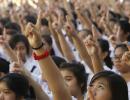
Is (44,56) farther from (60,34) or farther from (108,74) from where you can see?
(60,34)

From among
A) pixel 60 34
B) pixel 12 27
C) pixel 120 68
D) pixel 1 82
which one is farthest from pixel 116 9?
pixel 1 82

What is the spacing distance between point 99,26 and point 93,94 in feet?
11.7

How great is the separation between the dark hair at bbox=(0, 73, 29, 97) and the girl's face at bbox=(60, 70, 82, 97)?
0.26 m

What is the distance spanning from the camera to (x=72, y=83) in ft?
8.35

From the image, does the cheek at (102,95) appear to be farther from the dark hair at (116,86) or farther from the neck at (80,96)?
the neck at (80,96)

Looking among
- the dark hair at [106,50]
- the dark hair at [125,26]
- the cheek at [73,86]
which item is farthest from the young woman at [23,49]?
the dark hair at [125,26]

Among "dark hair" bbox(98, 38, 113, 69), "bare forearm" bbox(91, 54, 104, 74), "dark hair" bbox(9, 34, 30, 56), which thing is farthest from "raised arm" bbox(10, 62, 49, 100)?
"dark hair" bbox(9, 34, 30, 56)

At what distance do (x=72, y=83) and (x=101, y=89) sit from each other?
1.89 feet

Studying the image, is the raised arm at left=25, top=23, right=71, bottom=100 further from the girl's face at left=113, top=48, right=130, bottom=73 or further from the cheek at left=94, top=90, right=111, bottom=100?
the girl's face at left=113, top=48, right=130, bottom=73

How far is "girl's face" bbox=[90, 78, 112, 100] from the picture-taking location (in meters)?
1.94

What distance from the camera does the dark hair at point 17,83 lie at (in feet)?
7.70

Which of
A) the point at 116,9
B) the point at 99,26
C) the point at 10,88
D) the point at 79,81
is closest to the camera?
the point at 10,88

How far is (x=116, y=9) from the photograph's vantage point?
650 cm

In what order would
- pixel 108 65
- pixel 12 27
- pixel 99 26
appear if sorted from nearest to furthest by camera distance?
pixel 108 65 → pixel 12 27 → pixel 99 26
